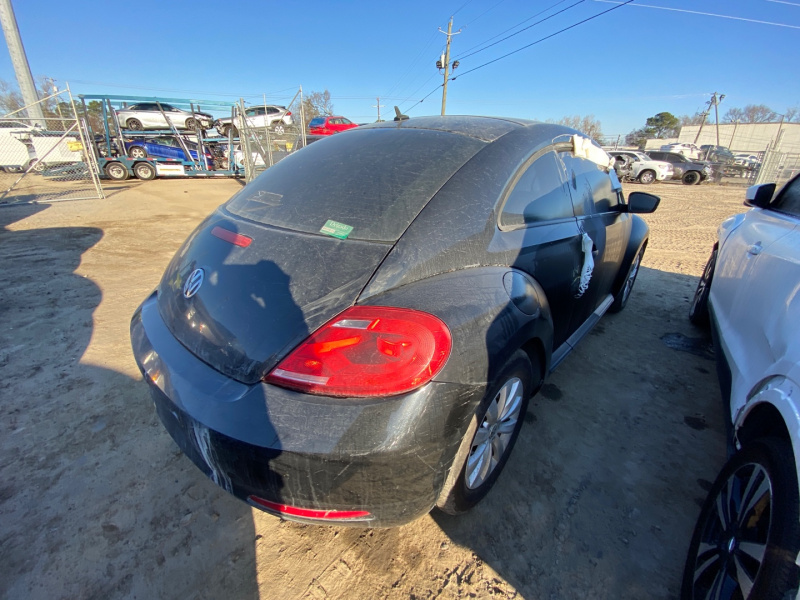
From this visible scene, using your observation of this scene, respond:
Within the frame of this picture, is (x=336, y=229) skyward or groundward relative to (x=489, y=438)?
skyward

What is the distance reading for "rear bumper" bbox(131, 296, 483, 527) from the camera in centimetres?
116

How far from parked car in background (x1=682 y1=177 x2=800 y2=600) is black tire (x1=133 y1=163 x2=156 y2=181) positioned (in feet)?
56.4

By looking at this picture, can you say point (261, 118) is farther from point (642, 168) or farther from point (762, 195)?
point (762, 195)

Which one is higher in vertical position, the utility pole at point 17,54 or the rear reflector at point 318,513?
the utility pole at point 17,54

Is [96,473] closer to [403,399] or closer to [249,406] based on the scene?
→ [249,406]

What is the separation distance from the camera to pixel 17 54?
1630 centimetres

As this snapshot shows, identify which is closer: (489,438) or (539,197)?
(489,438)

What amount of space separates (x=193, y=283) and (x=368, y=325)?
33.4 inches

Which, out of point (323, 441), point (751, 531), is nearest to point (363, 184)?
point (323, 441)


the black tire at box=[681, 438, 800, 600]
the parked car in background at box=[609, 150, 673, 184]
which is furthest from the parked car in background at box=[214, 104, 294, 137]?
the black tire at box=[681, 438, 800, 600]

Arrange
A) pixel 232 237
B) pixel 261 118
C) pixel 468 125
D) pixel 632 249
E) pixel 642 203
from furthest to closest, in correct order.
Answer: pixel 261 118 → pixel 632 249 → pixel 642 203 → pixel 468 125 → pixel 232 237

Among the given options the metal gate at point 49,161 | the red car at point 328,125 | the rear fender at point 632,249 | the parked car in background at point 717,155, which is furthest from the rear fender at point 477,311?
the parked car in background at point 717,155

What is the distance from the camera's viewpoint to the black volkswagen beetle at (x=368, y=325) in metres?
1.20

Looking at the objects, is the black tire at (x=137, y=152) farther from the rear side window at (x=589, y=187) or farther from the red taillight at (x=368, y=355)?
the red taillight at (x=368, y=355)
